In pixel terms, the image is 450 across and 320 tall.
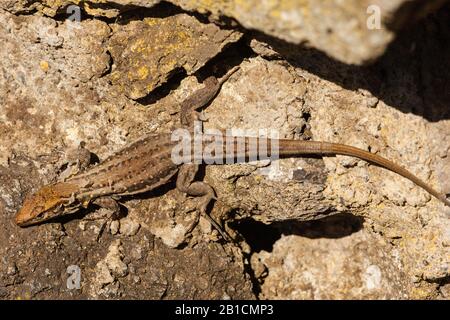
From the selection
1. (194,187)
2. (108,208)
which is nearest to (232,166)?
(194,187)

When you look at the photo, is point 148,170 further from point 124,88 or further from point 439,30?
point 439,30

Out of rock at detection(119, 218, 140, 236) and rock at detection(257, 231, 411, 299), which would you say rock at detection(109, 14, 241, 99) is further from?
rock at detection(257, 231, 411, 299)

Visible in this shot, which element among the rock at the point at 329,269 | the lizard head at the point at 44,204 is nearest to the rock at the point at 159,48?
the lizard head at the point at 44,204

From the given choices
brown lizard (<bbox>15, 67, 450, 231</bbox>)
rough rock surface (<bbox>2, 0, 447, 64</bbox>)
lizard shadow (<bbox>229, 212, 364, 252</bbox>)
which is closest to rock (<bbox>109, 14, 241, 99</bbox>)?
brown lizard (<bbox>15, 67, 450, 231</bbox>)

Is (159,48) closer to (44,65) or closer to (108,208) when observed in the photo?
(44,65)

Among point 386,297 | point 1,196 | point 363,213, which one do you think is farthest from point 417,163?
point 1,196

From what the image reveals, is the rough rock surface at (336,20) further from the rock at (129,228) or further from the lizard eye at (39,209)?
the lizard eye at (39,209)

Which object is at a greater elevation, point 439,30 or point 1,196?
point 439,30
